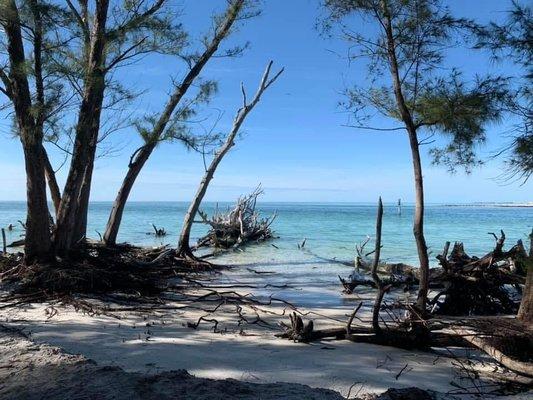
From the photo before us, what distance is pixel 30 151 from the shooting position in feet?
28.8

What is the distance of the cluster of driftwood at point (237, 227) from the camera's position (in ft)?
65.7

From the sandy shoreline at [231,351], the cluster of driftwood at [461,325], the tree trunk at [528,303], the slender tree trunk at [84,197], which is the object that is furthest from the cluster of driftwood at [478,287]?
the slender tree trunk at [84,197]

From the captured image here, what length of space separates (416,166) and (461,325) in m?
1.82

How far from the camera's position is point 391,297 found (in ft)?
30.2

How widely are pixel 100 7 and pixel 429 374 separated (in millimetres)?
8519

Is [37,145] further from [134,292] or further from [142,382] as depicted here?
[142,382]

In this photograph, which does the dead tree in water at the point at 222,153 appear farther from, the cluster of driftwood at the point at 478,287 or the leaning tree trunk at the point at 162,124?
the cluster of driftwood at the point at 478,287

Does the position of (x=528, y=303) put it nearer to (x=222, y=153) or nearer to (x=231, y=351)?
(x=231, y=351)

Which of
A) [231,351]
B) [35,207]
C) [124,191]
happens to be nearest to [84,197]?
[124,191]

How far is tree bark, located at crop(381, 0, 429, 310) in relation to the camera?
5.62m

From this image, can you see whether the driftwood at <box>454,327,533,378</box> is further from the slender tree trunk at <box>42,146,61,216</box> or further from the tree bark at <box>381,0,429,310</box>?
the slender tree trunk at <box>42,146,61,216</box>

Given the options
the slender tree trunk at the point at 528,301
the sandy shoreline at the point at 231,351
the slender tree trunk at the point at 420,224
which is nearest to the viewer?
the sandy shoreline at the point at 231,351

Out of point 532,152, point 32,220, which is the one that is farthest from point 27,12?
point 532,152

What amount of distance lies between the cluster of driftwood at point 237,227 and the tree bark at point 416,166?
13538mm
